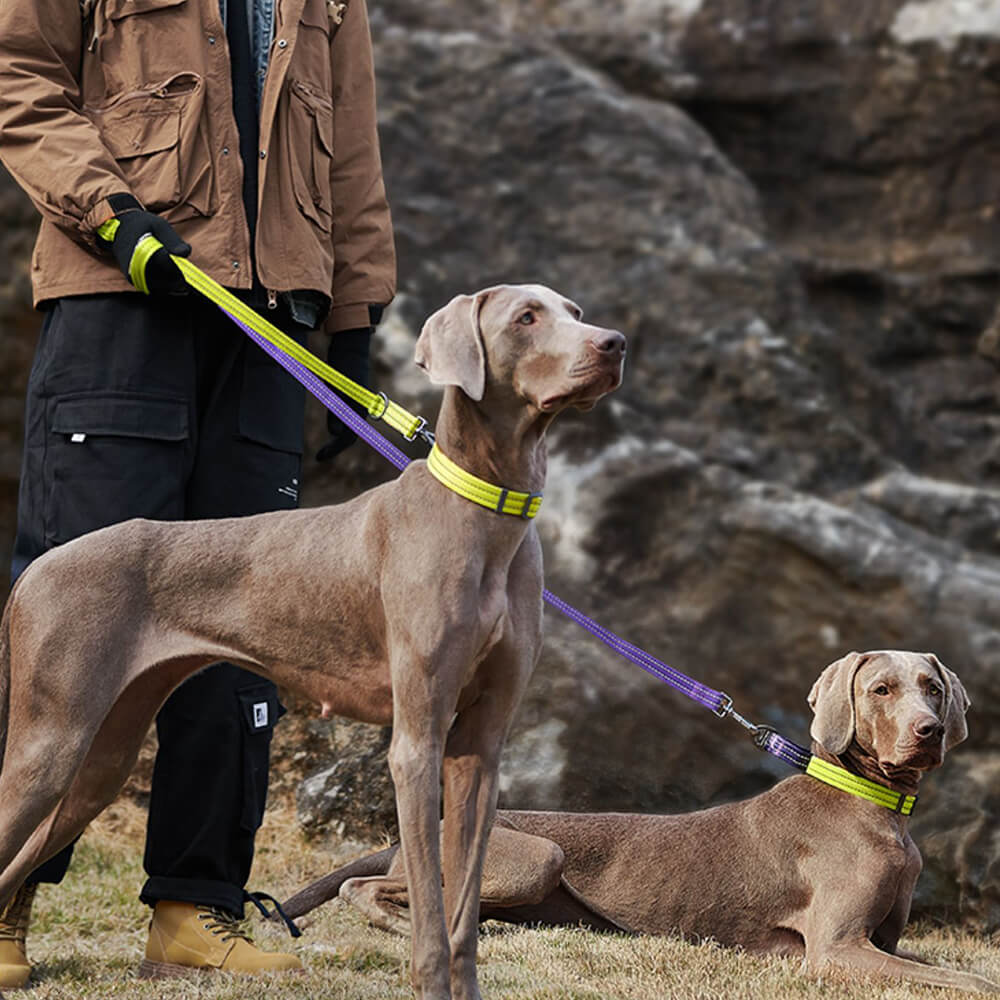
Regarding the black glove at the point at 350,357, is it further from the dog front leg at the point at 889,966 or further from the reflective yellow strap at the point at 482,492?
the dog front leg at the point at 889,966

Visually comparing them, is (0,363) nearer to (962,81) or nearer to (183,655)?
(183,655)

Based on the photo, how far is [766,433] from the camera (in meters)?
7.14

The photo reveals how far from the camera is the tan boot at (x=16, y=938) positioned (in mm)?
3688

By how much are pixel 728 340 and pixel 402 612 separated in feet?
15.2

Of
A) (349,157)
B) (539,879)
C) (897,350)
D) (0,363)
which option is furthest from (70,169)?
(897,350)

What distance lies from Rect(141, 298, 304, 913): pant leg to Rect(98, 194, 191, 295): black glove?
282mm

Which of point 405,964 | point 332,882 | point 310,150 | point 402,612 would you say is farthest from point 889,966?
point 310,150

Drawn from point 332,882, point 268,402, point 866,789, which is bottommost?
point 332,882

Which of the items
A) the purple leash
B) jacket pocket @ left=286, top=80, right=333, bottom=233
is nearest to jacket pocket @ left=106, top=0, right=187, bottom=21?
jacket pocket @ left=286, top=80, right=333, bottom=233

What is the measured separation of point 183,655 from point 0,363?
3.87 meters

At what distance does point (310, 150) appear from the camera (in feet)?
13.0

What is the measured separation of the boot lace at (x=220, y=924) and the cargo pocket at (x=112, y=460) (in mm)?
1009

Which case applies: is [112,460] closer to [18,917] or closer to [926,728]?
[18,917]

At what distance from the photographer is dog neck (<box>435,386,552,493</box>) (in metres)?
3.05
